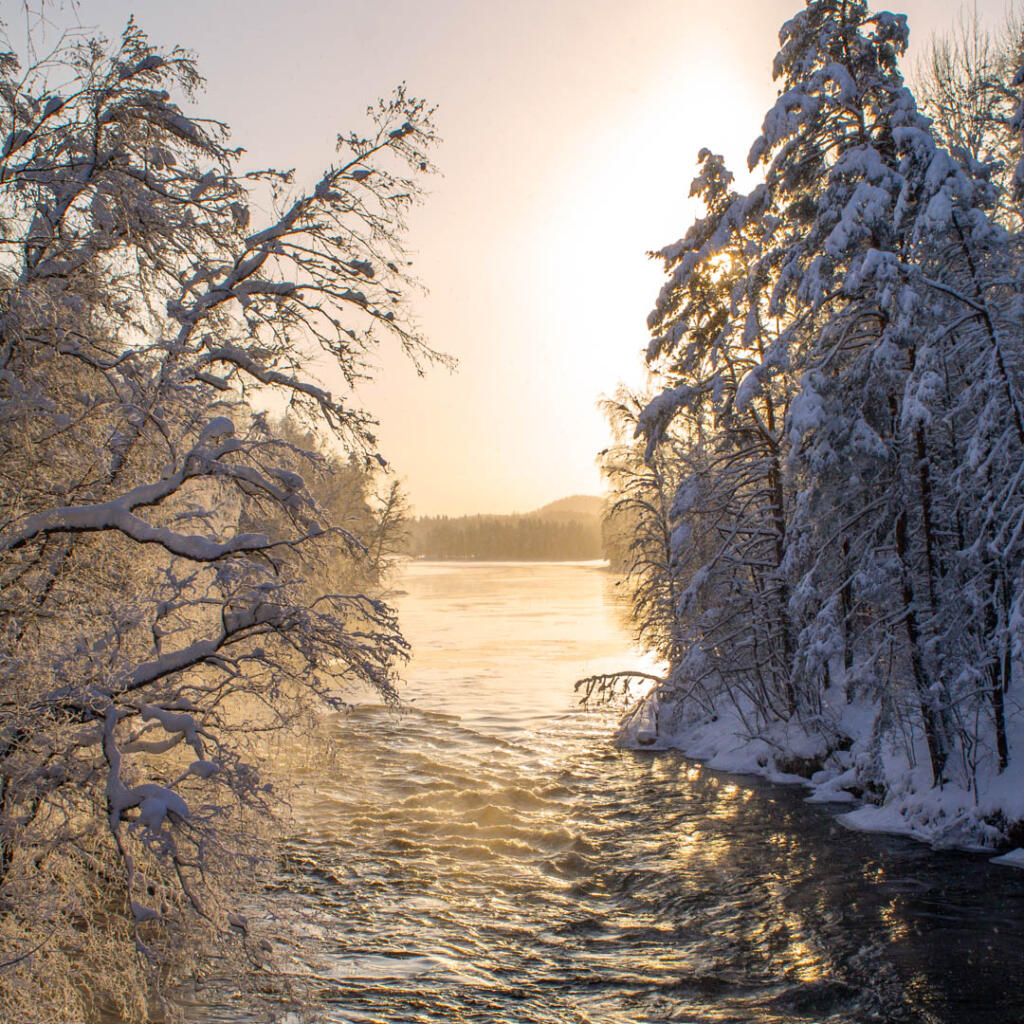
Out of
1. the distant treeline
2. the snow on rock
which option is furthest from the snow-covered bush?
the distant treeline

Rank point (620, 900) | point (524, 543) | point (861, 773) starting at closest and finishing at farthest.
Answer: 1. point (620, 900)
2. point (861, 773)
3. point (524, 543)

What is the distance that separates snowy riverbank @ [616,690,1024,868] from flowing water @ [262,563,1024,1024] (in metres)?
0.57

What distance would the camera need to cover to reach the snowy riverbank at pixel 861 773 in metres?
11.7

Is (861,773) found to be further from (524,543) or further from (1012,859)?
(524,543)

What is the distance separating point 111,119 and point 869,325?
12.8 m

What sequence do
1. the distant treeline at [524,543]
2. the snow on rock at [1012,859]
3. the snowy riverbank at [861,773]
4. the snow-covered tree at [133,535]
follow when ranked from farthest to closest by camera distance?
the distant treeline at [524,543], the snowy riverbank at [861,773], the snow on rock at [1012,859], the snow-covered tree at [133,535]

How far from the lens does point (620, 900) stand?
10.7 meters

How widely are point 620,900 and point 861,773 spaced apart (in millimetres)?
6427

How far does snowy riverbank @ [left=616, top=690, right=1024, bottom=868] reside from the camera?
38.4ft

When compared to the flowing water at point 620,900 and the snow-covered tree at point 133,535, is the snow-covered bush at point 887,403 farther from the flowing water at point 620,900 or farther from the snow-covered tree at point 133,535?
the snow-covered tree at point 133,535

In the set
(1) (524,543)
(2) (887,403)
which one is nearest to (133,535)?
(2) (887,403)

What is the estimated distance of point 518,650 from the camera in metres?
35.8

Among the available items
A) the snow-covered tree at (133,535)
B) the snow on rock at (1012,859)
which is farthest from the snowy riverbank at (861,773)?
the snow-covered tree at (133,535)

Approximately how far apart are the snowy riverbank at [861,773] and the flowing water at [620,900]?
0.57 meters
